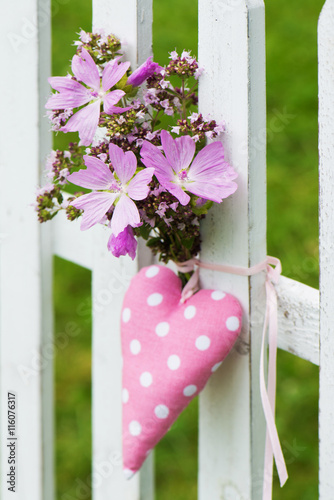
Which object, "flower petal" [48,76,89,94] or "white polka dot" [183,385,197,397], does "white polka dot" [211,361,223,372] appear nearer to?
"white polka dot" [183,385,197,397]

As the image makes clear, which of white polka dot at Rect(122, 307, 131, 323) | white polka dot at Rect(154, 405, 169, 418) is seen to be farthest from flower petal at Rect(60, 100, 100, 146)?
white polka dot at Rect(154, 405, 169, 418)

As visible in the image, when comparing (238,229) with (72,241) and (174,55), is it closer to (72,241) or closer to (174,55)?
(174,55)

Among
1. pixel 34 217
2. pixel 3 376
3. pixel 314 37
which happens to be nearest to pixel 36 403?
pixel 3 376

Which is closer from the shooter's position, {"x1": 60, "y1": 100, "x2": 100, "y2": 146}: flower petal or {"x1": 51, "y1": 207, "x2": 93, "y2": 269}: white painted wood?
{"x1": 60, "y1": 100, "x2": 100, "y2": 146}: flower petal

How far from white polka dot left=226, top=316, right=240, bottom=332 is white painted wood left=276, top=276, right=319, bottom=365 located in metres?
0.09

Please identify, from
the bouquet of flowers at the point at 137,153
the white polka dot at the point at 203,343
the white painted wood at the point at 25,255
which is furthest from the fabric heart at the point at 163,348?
the white painted wood at the point at 25,255

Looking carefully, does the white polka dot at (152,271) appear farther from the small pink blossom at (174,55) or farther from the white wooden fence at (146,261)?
the small pink blossom at (174,55)

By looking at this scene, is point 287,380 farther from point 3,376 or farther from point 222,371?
point 222,371

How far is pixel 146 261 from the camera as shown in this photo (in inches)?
56.2

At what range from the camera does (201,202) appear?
1.16 meters

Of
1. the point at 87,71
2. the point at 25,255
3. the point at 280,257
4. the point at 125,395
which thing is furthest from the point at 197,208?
the point at 280,257

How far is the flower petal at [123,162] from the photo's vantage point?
107 cm

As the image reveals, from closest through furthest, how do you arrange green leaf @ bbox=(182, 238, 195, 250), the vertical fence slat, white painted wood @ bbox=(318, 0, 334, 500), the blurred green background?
white painted wood @ bbox=(318, 0, 334, 500) → green leaf @ bbox=(182, 238, 195, 250) → the vertical fence slat → the blurred green background

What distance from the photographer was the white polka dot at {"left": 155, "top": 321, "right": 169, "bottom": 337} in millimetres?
1249
